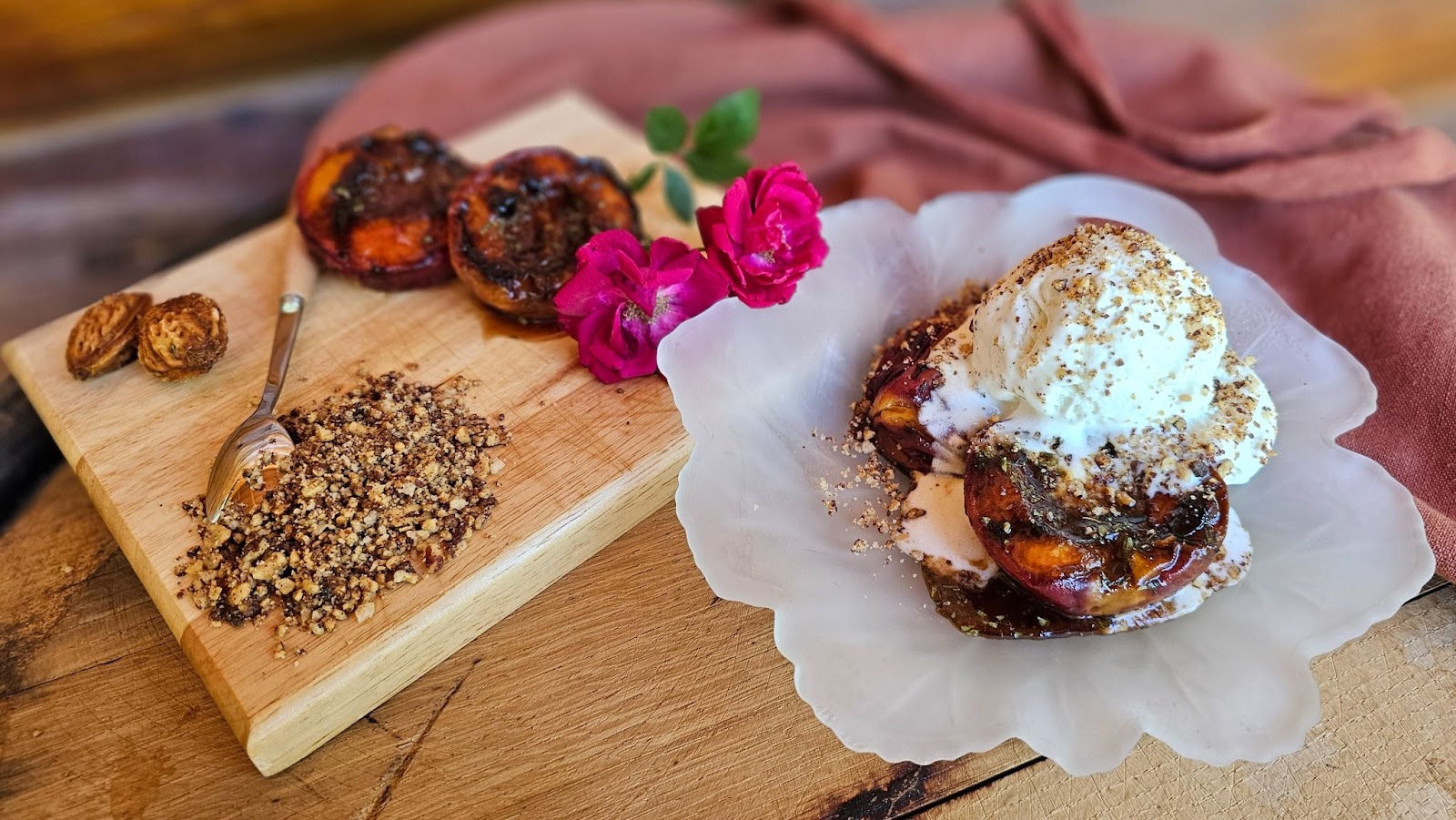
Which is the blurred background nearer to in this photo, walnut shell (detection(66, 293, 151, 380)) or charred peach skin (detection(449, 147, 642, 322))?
walnut shell (detection(66, 293, 151, 380))

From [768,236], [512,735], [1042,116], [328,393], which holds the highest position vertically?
[768,236]

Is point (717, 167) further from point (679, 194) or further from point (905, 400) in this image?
point (905, 400)

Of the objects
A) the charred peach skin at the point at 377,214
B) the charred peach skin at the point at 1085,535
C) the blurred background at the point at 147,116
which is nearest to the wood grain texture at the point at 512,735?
the charred peach skin at the point at 1085,535

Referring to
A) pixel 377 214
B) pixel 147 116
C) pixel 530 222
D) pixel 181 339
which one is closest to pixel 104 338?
pixel 181 339

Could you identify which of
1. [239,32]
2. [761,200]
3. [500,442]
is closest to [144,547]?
[500,442]

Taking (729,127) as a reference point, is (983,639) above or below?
below

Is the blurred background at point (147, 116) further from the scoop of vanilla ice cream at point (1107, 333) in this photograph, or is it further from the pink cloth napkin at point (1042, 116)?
the scoop of vanilla ice cream at point (1107, 333)

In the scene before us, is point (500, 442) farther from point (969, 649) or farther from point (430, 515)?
point (969, 649)

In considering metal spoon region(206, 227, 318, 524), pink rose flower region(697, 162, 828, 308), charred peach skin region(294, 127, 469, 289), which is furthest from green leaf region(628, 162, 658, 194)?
metal spoon region(206, 227, 318, 524)
